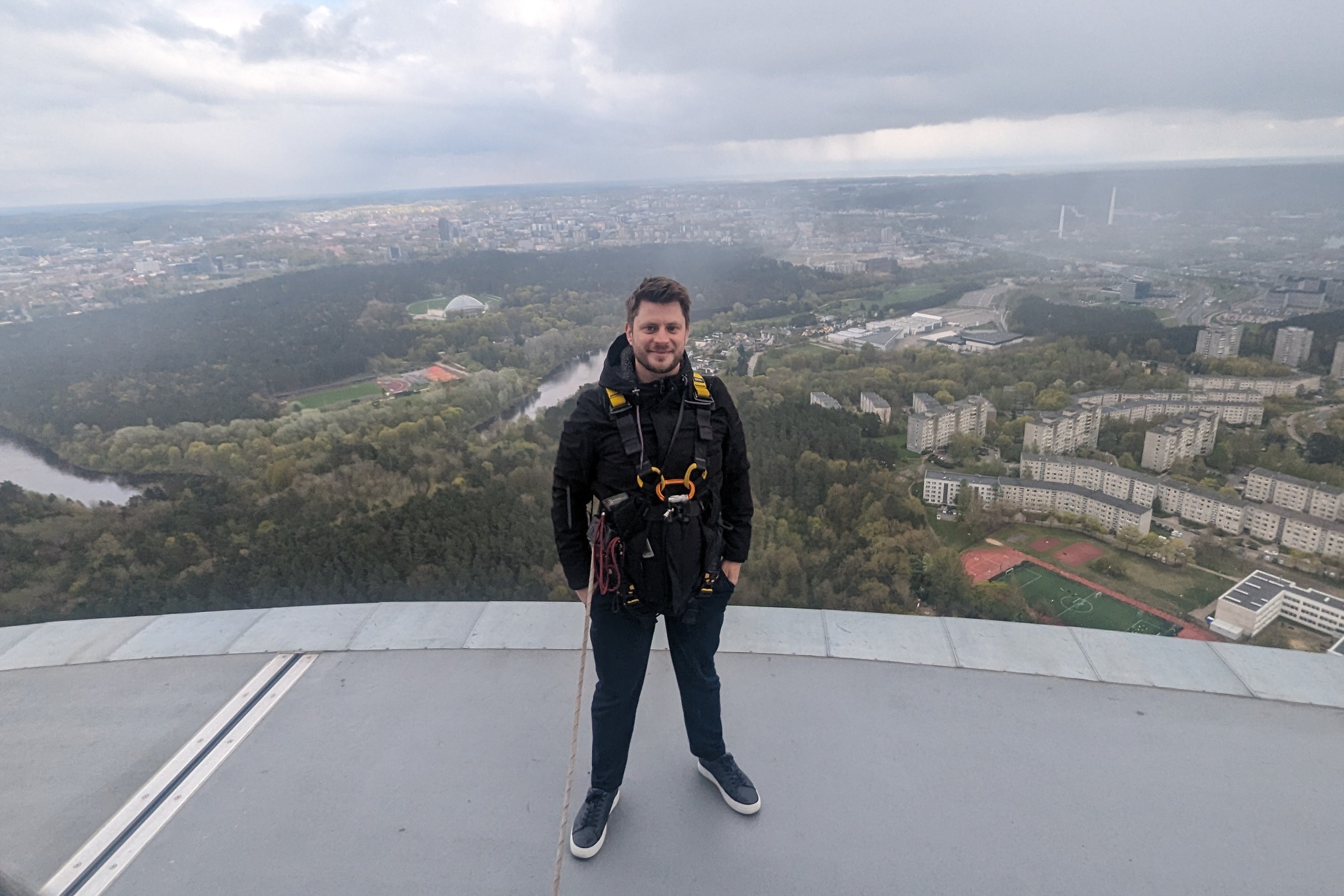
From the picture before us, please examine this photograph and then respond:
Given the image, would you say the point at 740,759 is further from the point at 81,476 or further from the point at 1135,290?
the point at 1135,290

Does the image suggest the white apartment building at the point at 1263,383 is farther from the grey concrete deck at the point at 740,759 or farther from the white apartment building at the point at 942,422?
the grey concrete deck at the point at 740,759

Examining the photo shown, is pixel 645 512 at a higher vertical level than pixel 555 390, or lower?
higher

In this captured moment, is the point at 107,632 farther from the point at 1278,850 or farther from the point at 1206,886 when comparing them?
the point at 1278,850

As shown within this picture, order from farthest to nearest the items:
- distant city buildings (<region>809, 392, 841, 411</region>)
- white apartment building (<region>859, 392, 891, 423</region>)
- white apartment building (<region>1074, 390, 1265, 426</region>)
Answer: white apartment building (<region>859, 392, 891, 423</region>), distant city buildings (<region>809, 392, 841, 411</region>), white apartment building (<region>1074, 390, 1265, 426</region>)

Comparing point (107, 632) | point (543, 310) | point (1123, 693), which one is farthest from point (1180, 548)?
point (543, 310)

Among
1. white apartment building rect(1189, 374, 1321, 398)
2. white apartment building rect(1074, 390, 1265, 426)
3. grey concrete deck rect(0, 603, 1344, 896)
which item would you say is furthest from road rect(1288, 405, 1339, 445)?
grey concrete deck rect(0, 603, 1344, 896)

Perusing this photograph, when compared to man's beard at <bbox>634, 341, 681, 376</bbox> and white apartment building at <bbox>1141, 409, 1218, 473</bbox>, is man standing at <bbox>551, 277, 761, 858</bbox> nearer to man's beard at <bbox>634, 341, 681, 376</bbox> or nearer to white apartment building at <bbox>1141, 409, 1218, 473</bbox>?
man's beard at <bbox>634, 341, 681, 376</bbox>

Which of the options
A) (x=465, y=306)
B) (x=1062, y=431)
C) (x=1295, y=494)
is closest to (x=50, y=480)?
(x=465, y=306)
